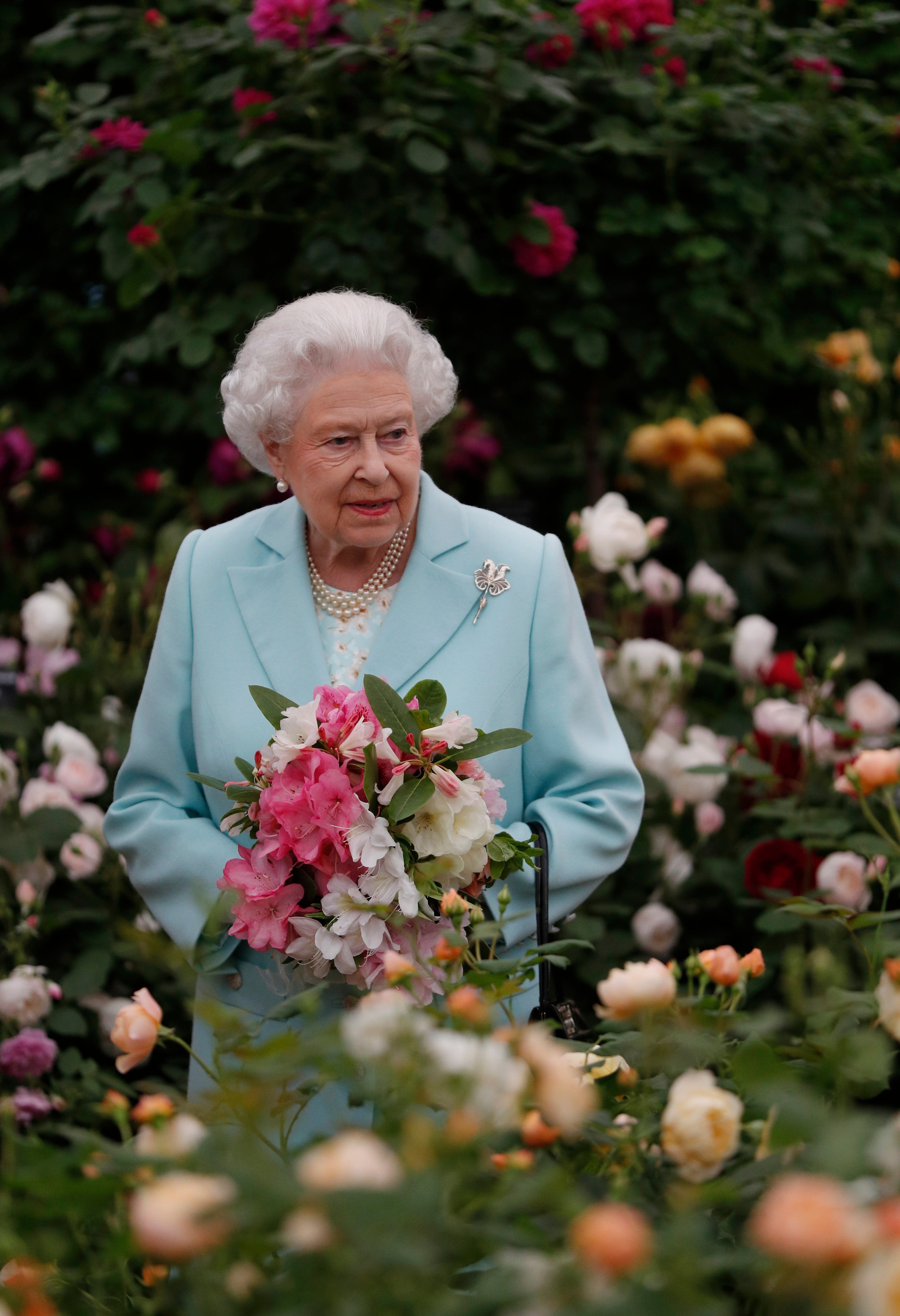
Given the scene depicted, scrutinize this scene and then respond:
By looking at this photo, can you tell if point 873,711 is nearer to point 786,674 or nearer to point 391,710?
point 786,674

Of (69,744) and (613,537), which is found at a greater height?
(613,537)

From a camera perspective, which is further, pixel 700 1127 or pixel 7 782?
pixel 7 782

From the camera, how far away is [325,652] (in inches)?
80.3

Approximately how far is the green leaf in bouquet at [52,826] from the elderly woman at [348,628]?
61 centimetres

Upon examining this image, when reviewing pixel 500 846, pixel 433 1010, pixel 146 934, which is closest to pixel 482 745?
pixel 500 846

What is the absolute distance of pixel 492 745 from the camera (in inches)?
61.8

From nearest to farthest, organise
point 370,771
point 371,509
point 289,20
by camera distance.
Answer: point 370,771 → point 371,509 → point 289,20

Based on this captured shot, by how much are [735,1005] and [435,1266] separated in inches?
22.7

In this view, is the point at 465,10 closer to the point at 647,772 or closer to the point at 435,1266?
the point at 647,772

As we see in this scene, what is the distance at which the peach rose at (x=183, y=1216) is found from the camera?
0.70 meters

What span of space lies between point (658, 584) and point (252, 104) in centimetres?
142

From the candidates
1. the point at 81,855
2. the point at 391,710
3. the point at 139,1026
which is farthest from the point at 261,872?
the point at 81,855

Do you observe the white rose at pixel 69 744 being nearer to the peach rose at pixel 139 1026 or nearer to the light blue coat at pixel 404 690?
the light blue coat at pixel 404 690

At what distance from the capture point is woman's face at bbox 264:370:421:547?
1881 millimetres
